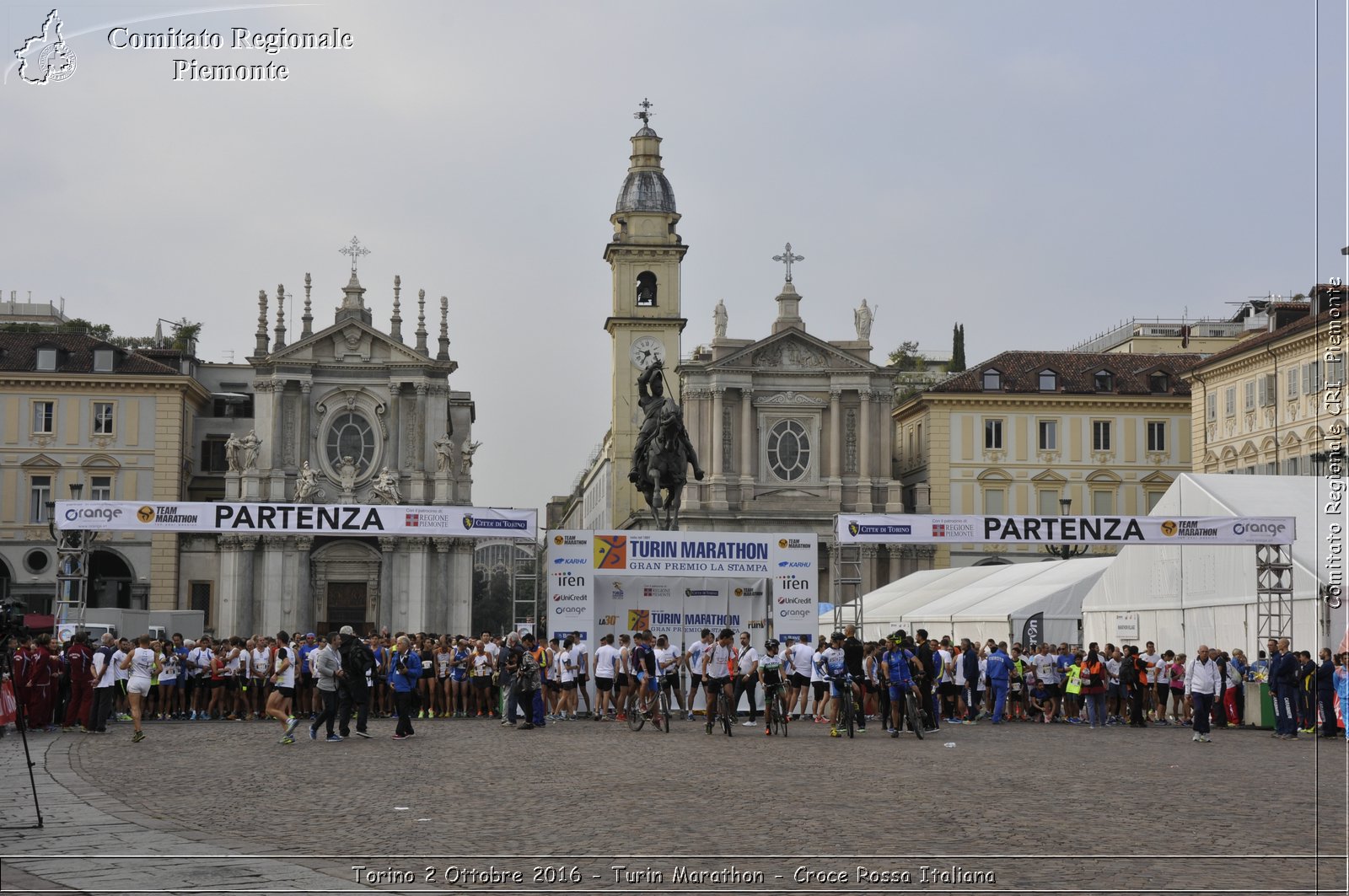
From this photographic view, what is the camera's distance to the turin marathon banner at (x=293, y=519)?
29.2 metres

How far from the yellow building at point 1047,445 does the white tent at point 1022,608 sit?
31.4 metres

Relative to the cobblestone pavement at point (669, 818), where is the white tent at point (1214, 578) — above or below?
above

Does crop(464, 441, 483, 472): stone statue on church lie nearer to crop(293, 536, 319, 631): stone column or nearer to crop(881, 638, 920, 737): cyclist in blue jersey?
crop(293, 536, 319, 631): stone column

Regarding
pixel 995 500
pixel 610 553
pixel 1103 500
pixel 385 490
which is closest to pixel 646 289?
pixel 995 500

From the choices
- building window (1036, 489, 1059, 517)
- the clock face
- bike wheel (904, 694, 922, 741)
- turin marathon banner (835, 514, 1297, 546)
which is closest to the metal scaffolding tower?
turin marathon banner (835, 514, 1297, 546)

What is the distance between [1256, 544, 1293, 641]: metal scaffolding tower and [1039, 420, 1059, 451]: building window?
Result: 44611 mm

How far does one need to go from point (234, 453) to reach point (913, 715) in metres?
48.3

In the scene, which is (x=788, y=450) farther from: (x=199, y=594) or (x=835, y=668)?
(x=835, y=668)

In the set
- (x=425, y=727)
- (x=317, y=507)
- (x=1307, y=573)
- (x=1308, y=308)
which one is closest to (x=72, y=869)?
(x=425, y=727)

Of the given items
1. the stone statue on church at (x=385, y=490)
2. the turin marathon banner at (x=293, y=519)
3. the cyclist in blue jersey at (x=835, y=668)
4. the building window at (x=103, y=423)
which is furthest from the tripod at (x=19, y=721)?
the building window at (x=103, y=423)

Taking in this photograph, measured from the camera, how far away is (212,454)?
73.1 metres

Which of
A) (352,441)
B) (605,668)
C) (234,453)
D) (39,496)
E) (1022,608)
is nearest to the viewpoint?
(605,668)

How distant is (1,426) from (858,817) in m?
61.9

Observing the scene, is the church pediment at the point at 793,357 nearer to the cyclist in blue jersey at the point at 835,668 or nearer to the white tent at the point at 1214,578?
the white tent at the point at 1214,578
